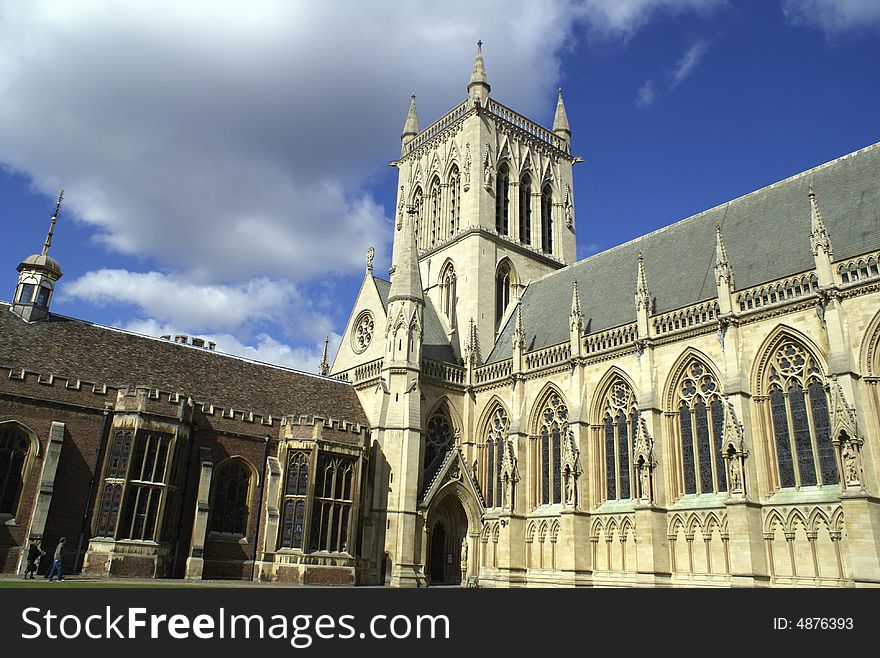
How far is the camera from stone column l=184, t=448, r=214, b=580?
26.5m

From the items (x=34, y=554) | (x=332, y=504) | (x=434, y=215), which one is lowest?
(x=34, y=554)

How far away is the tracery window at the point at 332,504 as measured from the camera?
95.6 ft

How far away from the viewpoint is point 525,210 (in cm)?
4644

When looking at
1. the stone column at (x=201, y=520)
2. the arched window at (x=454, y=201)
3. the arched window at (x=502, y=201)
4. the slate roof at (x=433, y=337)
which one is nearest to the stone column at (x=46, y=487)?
the stone column at (x=201, y=520)

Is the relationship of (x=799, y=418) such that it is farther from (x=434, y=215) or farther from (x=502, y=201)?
(x=434, y=215)

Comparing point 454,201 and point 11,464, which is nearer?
point 11,464

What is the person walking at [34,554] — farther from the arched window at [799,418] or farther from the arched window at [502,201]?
the arched window at [502,201]

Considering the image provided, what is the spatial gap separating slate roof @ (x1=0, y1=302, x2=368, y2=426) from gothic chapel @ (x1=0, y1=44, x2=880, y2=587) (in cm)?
14

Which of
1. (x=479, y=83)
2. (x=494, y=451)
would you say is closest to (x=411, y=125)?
(x=479, y=83)

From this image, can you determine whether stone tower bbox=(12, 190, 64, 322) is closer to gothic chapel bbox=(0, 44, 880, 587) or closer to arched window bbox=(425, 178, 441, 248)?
gothic chapel bbox=(0, 44, 880, 587)

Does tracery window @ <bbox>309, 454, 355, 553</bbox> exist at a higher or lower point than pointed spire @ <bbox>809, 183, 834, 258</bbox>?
lower

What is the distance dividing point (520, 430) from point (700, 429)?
924 centimetres

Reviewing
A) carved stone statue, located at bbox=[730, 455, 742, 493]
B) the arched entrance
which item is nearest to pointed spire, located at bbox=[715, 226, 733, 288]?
carved stone statue, located at bbox=[730, 455, 742, 493]
